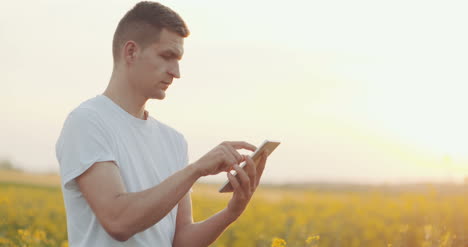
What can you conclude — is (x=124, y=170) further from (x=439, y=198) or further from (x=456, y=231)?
(x=439, y=198)

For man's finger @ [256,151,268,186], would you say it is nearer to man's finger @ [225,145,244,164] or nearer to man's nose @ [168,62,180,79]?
man's finger @ [225,145,244,164]

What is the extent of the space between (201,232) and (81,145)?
0.81 meters

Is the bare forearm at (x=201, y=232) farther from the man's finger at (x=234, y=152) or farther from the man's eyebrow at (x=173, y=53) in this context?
the man's eyebrow at (x=173, y=53)

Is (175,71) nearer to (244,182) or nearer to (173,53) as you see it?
(173,53)

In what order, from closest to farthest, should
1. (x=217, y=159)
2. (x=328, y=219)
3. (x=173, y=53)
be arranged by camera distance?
1. (x=217, y=159)
2. (x=173, y=53)
3. (x=328, y=219)

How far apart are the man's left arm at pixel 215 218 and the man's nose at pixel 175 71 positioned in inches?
19.7

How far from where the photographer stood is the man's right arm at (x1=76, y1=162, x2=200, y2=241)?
7.16 feet

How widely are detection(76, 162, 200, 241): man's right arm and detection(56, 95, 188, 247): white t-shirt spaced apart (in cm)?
6

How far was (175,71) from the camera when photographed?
8.22 ft

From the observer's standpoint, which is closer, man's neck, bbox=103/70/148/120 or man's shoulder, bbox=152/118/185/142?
man's neck, bbox=103/70/148/120

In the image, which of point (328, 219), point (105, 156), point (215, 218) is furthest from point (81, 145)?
point (328, 219)

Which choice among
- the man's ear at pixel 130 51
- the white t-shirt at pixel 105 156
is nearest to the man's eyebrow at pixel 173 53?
the man's ear at pixel 130 51

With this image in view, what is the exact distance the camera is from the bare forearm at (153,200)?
7.15 feet

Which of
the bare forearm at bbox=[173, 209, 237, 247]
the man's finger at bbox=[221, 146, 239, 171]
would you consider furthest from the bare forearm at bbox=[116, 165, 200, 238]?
the bare forearm at bbox=[173, 209, 237, 247]
